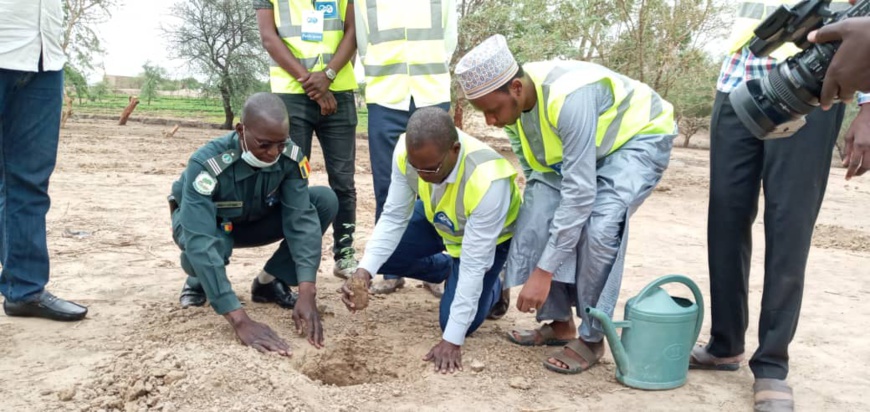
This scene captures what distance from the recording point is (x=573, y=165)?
9.68 feet

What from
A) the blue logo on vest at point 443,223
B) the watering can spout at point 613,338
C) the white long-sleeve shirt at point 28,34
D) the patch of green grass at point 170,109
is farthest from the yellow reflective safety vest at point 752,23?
the patch of green grass at point 170,109

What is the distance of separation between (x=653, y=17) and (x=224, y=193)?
7972mm

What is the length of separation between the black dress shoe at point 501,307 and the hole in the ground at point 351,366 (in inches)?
29.5

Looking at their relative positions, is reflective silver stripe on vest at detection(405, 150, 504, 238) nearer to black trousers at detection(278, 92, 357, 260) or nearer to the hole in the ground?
the hole in the ground

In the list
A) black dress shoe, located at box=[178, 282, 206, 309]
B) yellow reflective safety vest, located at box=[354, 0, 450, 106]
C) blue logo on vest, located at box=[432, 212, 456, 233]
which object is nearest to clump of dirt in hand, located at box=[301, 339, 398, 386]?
blue logo on vest, located at box=[432, 212, 456, 233]

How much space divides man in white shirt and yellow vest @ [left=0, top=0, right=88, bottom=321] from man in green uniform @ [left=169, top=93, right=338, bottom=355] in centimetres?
61

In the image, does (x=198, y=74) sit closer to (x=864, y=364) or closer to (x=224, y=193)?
(x=224, y=193)

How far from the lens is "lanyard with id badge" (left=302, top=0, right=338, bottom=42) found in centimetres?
406

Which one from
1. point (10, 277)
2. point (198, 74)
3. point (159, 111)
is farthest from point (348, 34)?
point (159, 111)

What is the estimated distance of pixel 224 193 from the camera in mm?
3326

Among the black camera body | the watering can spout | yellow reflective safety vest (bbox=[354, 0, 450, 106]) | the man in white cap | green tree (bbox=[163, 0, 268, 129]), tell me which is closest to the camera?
the black camera body

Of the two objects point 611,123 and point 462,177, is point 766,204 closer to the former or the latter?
point 611,123

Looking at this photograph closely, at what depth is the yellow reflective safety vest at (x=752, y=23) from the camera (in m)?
2.67

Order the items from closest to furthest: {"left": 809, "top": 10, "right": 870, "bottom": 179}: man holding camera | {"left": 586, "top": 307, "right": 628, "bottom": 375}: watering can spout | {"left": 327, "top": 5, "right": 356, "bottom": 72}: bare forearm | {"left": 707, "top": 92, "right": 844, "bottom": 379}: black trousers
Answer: {"left": 809, "top": 10, "right": 870, "bottom": 179}: man holding camera
{"left": 707, "top": 92, "right": 844, "bottom": 379}: black trousers
{"left": 586, "top": 307, "right": 628, "bottom": 375}: watering can spout
{"left": 327, "top": 5, "right": 356, "bottom": 72}: bare forearm
